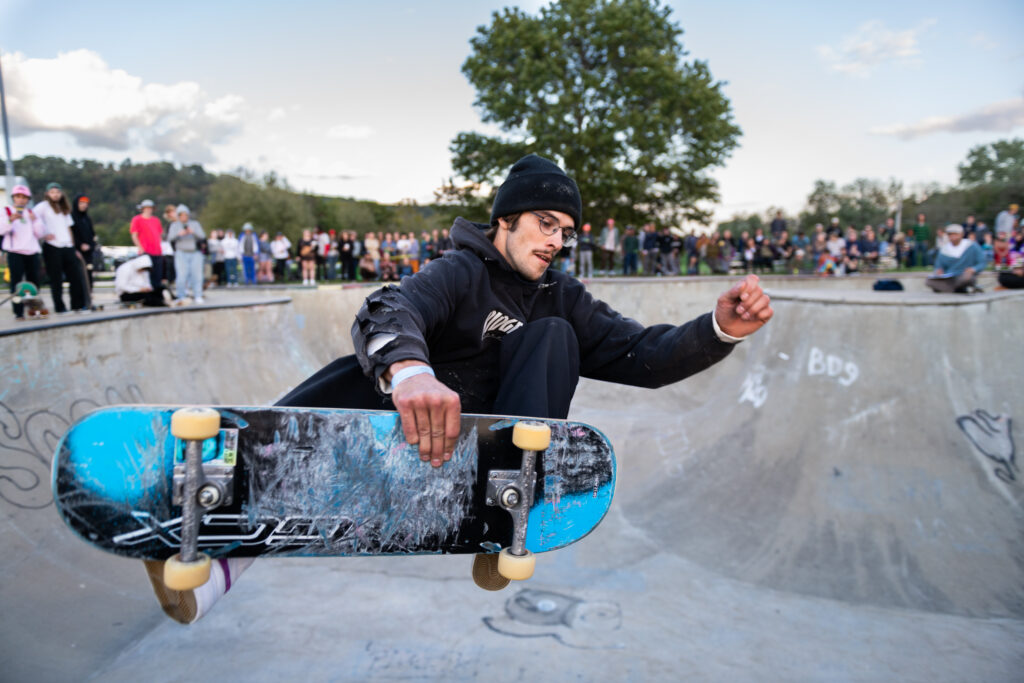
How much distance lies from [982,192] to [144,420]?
61065 millimetres

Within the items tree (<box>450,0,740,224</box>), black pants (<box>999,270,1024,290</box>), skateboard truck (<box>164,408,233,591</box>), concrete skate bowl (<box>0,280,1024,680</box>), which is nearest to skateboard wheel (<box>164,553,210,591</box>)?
skateboard truck (<box>164,408,233,591</box>)

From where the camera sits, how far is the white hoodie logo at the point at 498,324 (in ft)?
7.97

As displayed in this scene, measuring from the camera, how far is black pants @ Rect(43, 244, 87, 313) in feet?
25.6

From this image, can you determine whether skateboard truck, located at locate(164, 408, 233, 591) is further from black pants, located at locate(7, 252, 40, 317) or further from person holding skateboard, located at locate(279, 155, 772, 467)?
black pants, located at locate(7, 252, 40, 317)

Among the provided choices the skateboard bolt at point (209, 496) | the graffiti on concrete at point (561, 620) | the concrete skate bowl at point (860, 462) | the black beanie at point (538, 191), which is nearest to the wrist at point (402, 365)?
the skateboard bolt at point (209, 496)

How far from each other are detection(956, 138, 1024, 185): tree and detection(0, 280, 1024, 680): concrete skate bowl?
2720 inches

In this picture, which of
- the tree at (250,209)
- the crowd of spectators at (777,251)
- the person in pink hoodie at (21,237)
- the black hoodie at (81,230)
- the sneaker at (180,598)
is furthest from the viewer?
the tree at (250,209)

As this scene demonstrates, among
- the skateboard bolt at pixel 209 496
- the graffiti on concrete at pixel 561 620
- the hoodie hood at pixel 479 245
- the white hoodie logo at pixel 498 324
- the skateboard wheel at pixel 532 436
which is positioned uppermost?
the hoodie hood at pixel 479 245

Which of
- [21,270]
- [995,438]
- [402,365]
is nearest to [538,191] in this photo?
[402,365]

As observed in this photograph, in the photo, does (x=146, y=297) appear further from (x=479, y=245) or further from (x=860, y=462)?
(x=860, y=462)

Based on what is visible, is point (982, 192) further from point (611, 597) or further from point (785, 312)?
point (611, 597)

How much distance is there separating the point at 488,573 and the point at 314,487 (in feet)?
2.16

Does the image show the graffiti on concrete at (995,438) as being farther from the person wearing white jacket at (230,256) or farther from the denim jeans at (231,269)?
the denim jeans at (231,269)

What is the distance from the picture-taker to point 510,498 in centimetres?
191
